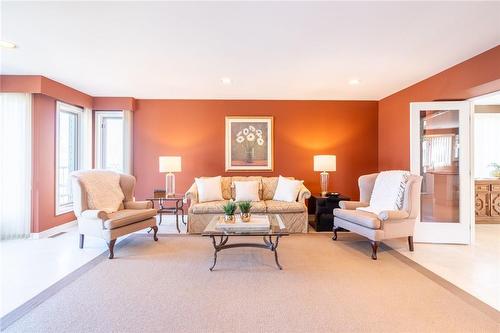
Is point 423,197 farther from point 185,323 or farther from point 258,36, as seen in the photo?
point 185,323

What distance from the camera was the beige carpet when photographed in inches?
75.3

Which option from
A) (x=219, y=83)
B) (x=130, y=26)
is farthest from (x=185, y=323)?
(x=219, y=83)

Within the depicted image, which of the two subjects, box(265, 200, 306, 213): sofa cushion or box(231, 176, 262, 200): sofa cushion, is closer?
box(265, 200, 306, 213): sofa cushion

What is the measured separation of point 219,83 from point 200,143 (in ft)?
5.05

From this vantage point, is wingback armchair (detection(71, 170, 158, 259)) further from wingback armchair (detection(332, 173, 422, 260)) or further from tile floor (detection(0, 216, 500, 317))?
wingback armchair (detection(332, 173, 422, 260))

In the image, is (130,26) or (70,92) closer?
(130,26)

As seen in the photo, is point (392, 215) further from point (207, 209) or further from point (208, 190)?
point (208, 190)

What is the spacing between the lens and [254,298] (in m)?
2.28

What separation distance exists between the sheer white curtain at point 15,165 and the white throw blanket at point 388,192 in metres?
5.25

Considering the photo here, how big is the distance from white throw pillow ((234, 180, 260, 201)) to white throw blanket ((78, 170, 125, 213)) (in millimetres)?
1922

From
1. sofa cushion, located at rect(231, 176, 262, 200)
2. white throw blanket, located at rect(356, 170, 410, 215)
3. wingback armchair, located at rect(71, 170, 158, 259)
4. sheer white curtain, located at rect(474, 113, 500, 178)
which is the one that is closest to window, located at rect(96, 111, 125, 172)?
wingback armchair, located at rect(71, 170, 158, 259)

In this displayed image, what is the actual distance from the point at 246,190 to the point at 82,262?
8.65ft

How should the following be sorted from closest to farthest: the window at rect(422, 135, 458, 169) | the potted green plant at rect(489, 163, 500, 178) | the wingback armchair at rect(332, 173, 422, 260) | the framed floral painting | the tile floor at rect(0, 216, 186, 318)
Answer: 1. the tile floor at rect(0, 216, 186, 318)
2. the wingback armchair at rect(332, 173, 422, 260)
3. the window at rect(422, 135, 458, 169)
4. the potted green plant at rect(489, 163, 500, 178)
5. the framed floral painting

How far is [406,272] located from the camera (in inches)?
112
